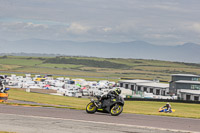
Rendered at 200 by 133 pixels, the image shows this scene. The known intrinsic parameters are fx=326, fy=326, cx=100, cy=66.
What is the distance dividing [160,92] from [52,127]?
74.6 m

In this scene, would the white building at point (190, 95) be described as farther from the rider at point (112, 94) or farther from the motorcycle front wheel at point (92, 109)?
the motorcycle front wheel at point (92, 109)

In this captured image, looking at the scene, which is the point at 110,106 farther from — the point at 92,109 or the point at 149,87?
the point at 149,87

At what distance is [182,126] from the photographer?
54.0 ft

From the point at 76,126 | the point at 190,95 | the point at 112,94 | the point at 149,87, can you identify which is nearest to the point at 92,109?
the point at 112,94

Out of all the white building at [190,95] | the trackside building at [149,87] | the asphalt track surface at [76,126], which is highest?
the trackside building at [149,87]

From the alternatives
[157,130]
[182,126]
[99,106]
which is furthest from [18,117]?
[182,126]

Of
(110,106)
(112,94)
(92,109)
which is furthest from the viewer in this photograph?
(92,109)

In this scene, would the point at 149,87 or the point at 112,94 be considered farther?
the point at 149,87

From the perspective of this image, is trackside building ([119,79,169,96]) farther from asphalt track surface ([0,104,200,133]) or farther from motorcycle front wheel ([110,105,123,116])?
asphalt track surface ([0,104,200,133])

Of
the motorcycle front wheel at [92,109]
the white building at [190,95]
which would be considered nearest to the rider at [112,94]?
the motorcycle front wheel at [92,109]

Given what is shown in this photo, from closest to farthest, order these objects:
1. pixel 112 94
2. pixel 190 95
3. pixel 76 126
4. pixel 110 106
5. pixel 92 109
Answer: pixel 76 126, pixel 110 106, pixel 112 94, pixel 92 109, pixel 190 95

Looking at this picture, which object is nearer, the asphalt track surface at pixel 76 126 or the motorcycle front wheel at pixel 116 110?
the asphalt track surface at pixel 76 126

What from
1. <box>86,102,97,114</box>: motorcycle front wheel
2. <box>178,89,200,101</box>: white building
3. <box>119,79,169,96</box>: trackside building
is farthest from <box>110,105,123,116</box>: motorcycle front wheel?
<box>119,79,169,96</box>: trackside building

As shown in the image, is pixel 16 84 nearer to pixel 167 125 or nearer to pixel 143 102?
pixel 143 102
